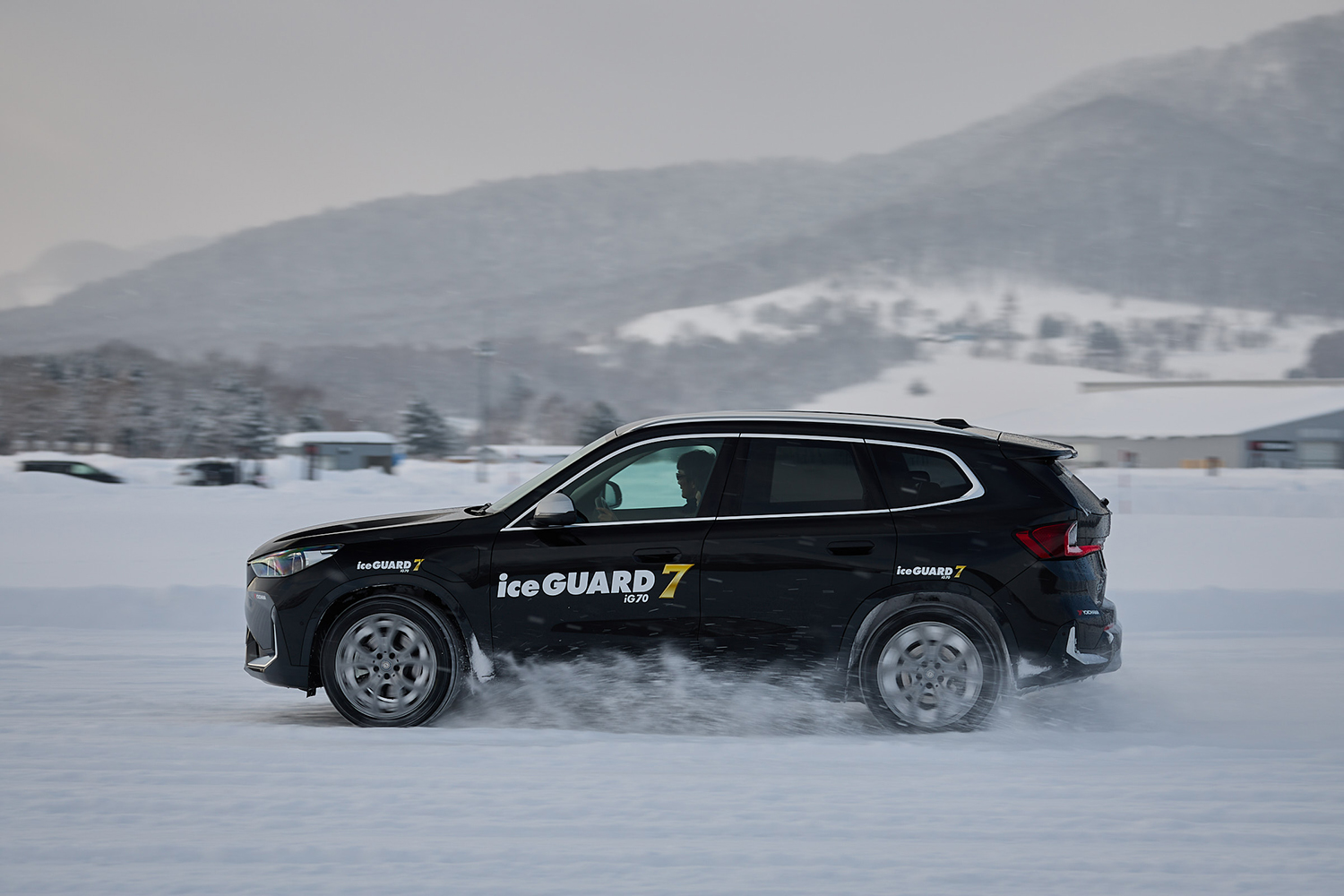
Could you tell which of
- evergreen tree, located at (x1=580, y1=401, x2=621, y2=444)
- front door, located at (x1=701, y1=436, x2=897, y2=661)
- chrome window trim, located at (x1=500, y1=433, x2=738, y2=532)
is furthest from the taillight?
evergreen tree, located at (x1=580, y1=401, x2=621, y2=444)

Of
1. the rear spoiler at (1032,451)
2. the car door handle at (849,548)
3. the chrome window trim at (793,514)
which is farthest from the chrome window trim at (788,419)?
the car door handle at (849,548)

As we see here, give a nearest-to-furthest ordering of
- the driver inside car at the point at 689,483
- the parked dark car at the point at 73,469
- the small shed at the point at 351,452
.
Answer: the driver inside car at the point at 689,483
the parked dark car at the point at 73,469
the small shed at the point at 351,452

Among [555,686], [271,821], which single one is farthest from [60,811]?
[555,686]

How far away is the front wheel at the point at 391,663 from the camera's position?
19.4ft

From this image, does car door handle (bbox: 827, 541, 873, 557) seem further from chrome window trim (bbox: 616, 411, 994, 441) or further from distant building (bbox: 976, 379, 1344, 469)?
distant building (bbox: 976, 379, 1344, 469)

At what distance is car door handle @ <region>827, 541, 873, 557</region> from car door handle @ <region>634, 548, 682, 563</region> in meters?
0.78

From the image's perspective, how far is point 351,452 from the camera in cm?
5219

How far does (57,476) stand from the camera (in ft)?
90.5

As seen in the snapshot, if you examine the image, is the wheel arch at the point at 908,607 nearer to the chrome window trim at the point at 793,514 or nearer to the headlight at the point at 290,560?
the chrome window trim at the point at 793,514

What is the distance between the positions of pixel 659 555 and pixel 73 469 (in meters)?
37.5

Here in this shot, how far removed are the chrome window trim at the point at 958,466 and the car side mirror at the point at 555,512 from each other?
5.25ft

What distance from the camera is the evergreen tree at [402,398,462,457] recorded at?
79875 mm

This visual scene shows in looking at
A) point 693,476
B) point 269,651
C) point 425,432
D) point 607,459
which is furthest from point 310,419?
point 693,476

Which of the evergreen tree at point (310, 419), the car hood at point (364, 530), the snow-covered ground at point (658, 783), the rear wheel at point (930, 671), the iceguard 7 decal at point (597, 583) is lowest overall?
the snow-covered ground at point (658, 783)
